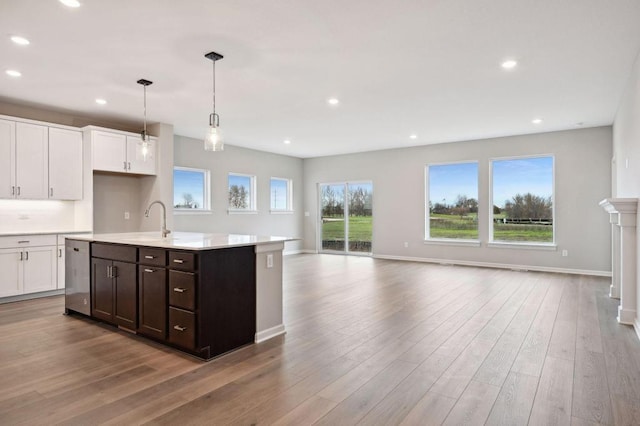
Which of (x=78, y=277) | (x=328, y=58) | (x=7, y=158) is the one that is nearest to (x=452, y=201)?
(x=328, y=58)

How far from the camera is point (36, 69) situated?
4020 millimetres

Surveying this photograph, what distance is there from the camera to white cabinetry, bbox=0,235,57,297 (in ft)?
15.9

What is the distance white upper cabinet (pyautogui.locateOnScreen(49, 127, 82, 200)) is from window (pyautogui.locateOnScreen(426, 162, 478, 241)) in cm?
673

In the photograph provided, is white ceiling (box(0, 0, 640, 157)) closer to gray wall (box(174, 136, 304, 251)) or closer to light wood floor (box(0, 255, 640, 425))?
gray wall (box(174, 136, 304, 251))

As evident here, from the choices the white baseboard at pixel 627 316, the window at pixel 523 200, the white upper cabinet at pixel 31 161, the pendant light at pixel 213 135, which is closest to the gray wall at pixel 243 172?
the white upper cabinet at pixel 31 161

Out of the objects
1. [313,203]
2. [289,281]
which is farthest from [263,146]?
[289,281]

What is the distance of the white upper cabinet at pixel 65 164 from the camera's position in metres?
5.42

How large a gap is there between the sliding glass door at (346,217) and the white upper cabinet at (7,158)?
677cm

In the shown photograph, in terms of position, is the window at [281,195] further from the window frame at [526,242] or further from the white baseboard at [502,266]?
the window frame at [526,242]

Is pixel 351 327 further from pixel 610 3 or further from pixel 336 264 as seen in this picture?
pixel 336 264

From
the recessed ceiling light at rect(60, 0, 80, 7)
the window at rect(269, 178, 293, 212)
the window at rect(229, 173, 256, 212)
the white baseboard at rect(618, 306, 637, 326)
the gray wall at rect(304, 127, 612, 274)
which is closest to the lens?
the recessed ceiling light at rect(60, 0, 80, 7)

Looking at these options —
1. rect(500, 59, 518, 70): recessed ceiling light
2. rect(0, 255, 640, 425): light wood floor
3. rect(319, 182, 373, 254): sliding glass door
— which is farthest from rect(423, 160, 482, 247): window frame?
rect(500, 59, 518, 70): recessed ceiling light

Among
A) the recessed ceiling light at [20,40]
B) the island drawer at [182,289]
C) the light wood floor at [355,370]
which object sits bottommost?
the light wood floor at [355,370]

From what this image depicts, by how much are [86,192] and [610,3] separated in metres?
6.45
